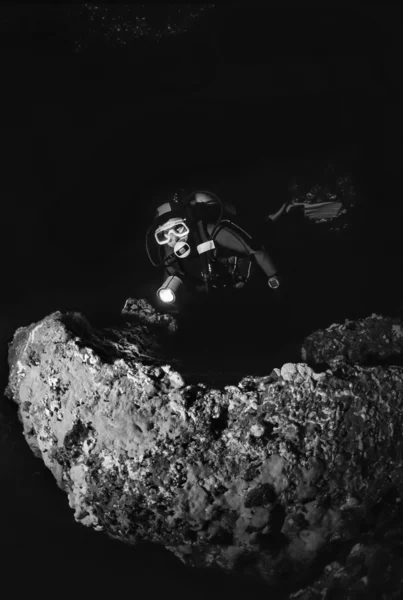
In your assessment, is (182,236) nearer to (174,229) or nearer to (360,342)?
(174,229)

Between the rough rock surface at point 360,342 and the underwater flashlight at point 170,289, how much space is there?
3.74 feet

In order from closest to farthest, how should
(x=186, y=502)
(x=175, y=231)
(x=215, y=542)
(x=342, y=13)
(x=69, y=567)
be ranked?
(x=186, y=502) < (x=215, y=542) < (x=69, y=567) < (x=175, y=231) < (x=342, y=13)

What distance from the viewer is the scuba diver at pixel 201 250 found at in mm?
3322

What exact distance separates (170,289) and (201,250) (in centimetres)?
42

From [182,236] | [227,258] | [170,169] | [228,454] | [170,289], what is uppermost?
[170,169]

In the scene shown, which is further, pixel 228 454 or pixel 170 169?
pixel 170 169

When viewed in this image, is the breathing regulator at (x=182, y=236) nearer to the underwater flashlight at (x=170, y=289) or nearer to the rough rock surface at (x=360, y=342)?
the underwater flashlight at (x=170, y=289)

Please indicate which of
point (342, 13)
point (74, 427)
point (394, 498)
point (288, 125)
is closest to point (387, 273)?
point (288, 125)

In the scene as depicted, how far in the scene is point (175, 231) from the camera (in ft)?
10.9

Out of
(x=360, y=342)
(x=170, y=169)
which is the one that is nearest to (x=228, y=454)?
(x=360, y=342)

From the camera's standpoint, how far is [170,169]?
16.3 feet

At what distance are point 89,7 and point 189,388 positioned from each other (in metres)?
3.51

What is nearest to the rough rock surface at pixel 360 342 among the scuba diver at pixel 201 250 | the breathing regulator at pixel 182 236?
the scuba diver at pixel 201 250

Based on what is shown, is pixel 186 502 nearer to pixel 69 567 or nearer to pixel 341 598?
pixel 69 567
